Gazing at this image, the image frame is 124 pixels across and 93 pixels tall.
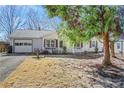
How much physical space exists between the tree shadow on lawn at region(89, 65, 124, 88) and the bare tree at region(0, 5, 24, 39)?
1.48 metres

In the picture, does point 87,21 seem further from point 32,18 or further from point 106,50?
point 32,18

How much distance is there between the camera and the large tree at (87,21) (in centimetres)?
490

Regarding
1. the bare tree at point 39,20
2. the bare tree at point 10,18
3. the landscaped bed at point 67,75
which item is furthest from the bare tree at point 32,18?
the landscaped bed at point 67,75

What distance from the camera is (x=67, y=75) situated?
4.96 meters

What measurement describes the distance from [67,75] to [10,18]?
4.28 ft

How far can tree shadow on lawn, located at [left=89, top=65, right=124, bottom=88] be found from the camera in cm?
479

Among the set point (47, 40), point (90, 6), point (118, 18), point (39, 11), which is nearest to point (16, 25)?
point (39, 11)

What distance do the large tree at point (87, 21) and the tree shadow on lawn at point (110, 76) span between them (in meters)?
0.13

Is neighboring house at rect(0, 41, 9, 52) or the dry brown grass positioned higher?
neighboring house at rect(0, 41, 9, 52)

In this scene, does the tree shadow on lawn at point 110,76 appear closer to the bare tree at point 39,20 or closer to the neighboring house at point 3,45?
the bare tree at point 39,20

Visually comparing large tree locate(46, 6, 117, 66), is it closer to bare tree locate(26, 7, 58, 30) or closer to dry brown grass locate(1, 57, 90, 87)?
bare tree locate(26, 7, 58, 30)

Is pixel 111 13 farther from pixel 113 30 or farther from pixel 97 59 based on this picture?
pixel 97 59

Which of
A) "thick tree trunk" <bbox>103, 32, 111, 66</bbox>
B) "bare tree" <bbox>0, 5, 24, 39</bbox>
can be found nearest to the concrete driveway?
"bare tree" <bbox>0, 5, 24, 39</bbox>

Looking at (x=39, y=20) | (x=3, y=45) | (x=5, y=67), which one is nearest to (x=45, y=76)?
(x=5, y=67)
